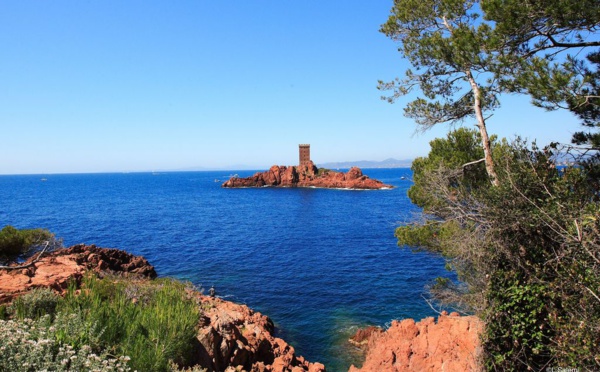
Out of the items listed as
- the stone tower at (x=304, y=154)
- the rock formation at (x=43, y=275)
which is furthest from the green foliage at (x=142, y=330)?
the stone tower at (x=304, y=154)

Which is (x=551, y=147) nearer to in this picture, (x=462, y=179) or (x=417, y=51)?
(x=462, y=179)

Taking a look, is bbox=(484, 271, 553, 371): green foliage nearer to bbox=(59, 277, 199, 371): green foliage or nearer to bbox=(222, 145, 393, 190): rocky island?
bbox=(59, 277, 199, 371): green foliage

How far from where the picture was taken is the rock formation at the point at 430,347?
36.6 ft

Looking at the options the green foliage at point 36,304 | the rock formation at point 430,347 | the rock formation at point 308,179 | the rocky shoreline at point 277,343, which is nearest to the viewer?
the green foliage at point 36,304

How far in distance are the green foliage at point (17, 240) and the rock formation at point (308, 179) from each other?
105 m

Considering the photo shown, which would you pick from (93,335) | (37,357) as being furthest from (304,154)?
(37,357)

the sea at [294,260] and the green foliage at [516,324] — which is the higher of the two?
the green foliage at [516,324]

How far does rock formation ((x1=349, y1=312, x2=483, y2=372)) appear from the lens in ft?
36.6

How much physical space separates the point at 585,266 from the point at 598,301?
0.70 meters

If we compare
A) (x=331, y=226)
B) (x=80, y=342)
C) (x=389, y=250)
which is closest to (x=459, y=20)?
(x=80, y=342)

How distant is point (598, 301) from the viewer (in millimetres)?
6879

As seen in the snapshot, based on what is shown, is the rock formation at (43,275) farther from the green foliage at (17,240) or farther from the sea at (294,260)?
the sea at (294,260)

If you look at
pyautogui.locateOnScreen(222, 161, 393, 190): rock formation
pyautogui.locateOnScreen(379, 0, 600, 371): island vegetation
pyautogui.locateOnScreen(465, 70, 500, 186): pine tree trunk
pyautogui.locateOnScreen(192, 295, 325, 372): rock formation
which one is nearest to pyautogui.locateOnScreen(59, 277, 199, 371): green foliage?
pyautogui.locateOnScreen(192, 295, 325, 372): rock formation

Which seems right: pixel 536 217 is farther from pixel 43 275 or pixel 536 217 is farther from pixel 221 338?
pixel 43 275
